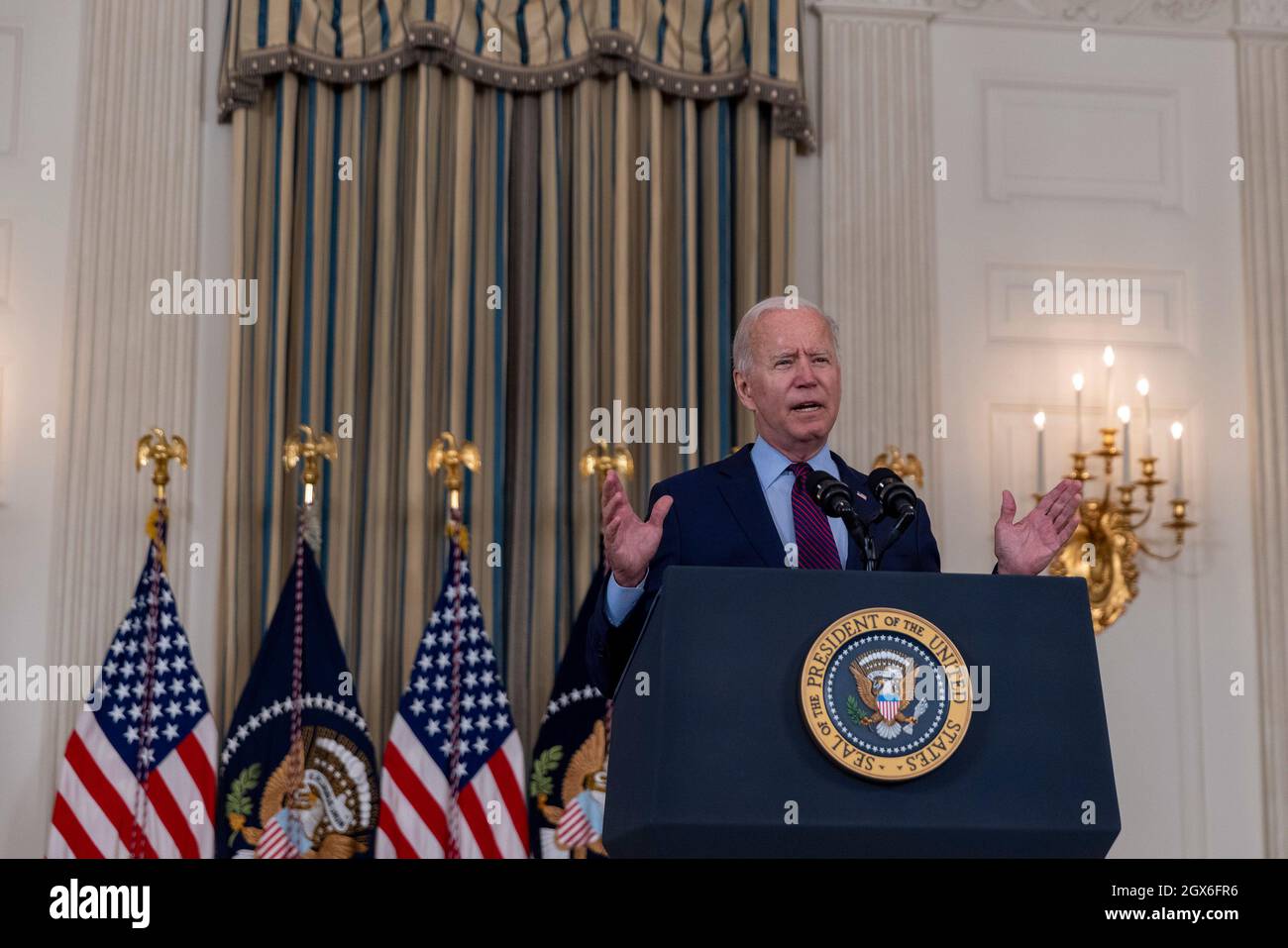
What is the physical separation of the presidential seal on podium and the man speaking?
1.53 ft

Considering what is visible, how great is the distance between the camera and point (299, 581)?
18.8ft

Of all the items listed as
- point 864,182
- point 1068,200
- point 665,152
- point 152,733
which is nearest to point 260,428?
point 152,733

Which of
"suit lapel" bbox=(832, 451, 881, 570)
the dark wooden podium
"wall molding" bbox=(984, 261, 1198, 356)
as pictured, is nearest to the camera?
the dark wooden podium

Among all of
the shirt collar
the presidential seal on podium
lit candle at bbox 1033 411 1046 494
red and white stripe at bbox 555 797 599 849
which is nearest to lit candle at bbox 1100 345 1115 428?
lit candle at bbox 1033 411 1046 494

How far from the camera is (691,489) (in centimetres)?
284

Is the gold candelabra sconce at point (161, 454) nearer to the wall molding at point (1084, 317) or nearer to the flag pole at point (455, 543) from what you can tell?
the flag pole at point (455, 543)

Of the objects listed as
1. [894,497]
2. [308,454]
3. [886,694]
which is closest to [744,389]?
[894,497]

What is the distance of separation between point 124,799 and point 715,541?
338cm

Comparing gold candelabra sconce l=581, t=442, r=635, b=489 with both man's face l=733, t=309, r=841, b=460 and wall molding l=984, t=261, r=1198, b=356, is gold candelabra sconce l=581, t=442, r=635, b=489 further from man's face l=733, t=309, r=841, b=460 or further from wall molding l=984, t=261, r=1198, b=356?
man's face l=733, t=309, r=841, b=460

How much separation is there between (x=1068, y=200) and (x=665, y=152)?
1.70m

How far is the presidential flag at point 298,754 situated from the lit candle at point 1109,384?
319cm

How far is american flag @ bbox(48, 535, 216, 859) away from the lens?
5.35 meters
